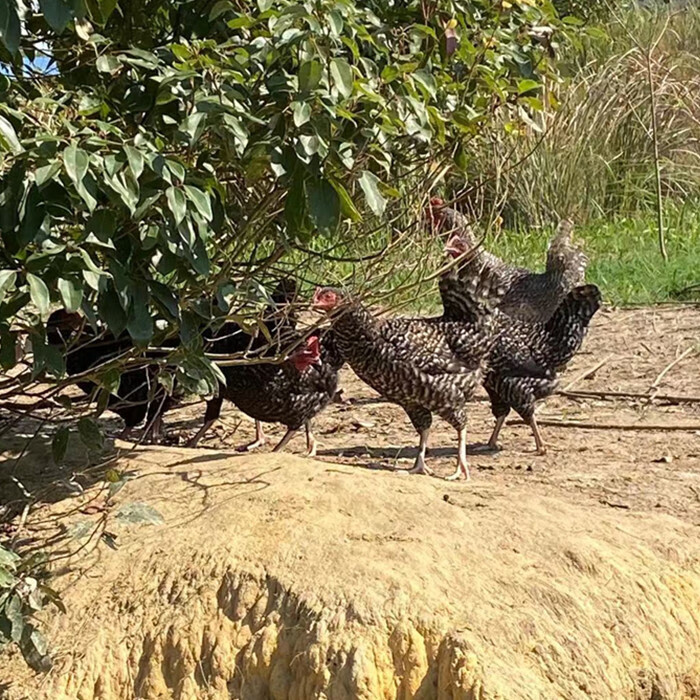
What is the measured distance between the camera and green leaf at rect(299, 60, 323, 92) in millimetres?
2953

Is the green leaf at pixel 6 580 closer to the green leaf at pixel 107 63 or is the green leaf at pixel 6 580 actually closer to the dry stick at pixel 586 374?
the green leaf at pixel 107 63

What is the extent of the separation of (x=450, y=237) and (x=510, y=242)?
6435mm

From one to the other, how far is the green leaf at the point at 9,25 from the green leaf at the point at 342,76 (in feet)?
2.72

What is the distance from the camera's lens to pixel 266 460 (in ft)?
15.9

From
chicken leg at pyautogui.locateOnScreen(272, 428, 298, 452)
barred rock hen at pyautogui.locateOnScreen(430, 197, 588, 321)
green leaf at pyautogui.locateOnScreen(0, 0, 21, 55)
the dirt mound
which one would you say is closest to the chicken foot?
chicken leg at pyautogui.locateOnScreen(272, 428, 298, 452)

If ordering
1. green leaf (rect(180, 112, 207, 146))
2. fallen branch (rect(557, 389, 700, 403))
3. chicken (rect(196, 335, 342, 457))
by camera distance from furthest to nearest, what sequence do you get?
fallen branch (rect(557, 389, 700, 403)) → chicken (rect(196, 335, 342, 457)) → green leaf (rect(180, 112, 207, 146))

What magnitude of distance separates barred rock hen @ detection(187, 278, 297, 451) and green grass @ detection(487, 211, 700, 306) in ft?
15.3

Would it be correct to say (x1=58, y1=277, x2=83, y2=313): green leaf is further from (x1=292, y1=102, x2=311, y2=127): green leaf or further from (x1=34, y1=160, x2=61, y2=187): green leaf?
(x1=292, y1=102, x2=311, y2=127): green leaf

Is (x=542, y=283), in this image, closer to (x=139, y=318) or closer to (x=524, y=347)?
(x=524, y=347)

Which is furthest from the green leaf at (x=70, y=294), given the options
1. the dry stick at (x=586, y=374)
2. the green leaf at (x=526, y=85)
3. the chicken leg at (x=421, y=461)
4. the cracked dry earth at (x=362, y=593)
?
the dry stick at (x=586, y=374)

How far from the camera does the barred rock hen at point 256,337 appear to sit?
5184 mm

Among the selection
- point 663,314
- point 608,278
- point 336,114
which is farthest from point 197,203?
point 608,278

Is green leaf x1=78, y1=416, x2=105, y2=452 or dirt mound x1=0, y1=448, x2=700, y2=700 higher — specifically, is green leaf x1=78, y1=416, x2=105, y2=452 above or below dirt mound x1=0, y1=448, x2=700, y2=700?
above

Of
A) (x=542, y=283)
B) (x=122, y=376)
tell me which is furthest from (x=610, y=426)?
(x=122, y=376)
